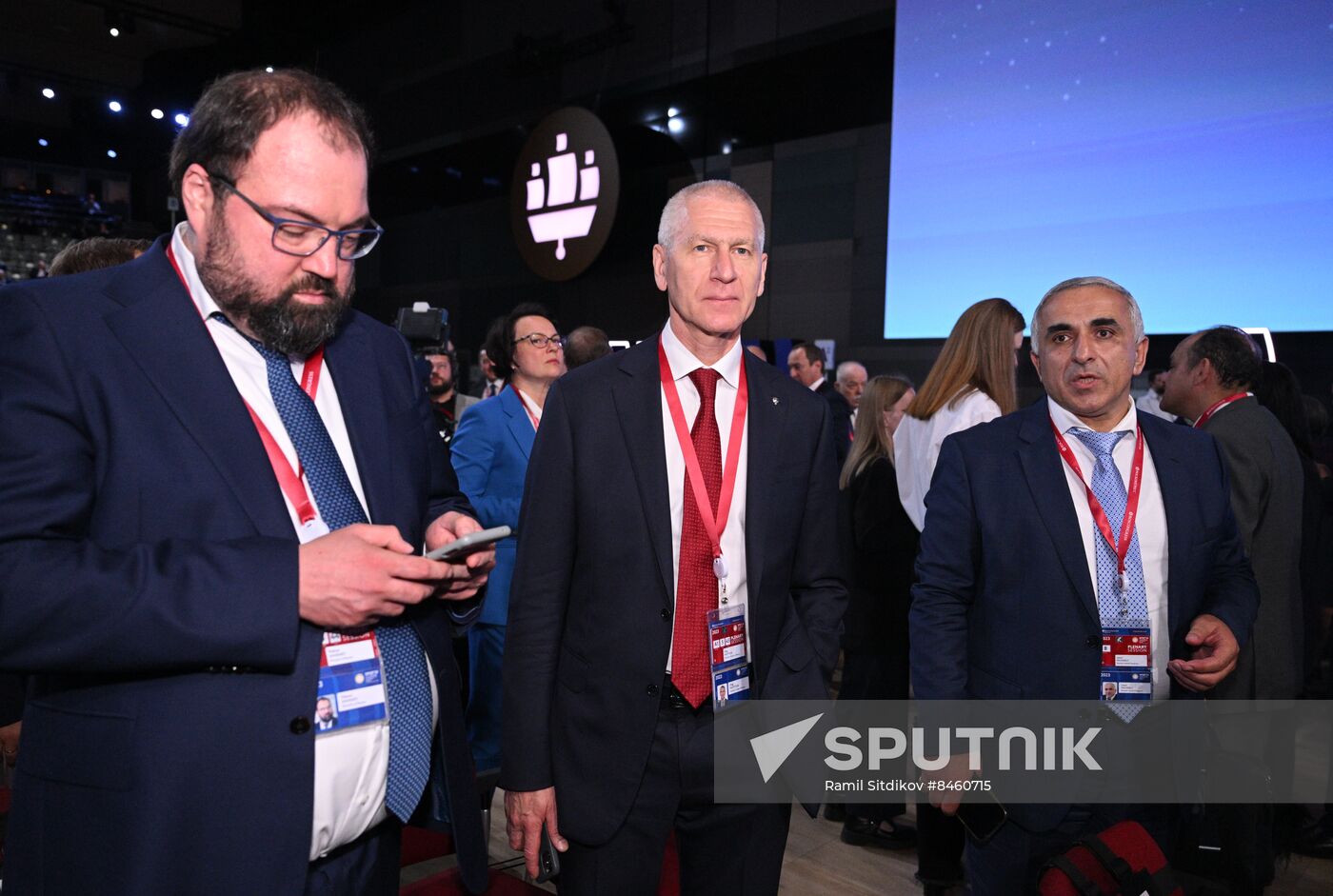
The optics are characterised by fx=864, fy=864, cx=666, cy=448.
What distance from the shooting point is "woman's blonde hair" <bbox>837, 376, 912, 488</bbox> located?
348cm

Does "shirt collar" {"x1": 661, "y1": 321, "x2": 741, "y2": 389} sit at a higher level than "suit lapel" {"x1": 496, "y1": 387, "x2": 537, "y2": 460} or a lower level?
higher

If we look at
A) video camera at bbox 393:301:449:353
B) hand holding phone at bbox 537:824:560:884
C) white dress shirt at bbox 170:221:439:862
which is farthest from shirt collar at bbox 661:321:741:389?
video camera at bbox 393:301:449:353

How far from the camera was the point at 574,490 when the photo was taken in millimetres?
1598

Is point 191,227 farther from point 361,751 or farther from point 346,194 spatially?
point 361,751

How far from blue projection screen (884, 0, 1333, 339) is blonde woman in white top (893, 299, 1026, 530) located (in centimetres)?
258

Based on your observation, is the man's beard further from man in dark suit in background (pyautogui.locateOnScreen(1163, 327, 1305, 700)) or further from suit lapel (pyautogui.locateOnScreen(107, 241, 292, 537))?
man in dark suit in background (pyautogui.locateOnScreen(1163, 327, 1305, 700))

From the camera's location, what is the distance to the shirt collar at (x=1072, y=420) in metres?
1.96

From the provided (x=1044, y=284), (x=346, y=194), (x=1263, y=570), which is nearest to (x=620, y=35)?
(x=1044, y=284)

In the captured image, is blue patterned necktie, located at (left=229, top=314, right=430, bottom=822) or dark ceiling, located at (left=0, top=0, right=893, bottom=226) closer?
blue patterned necktie, located at (left=229, top=314, right=430, bottom=822)

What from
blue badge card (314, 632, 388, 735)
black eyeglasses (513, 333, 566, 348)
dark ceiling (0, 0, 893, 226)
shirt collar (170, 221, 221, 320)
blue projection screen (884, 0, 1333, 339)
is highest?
dark ceiling (0, 0, 893, 226)

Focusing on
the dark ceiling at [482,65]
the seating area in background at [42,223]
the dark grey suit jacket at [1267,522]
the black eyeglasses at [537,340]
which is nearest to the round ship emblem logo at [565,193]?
the dark ceiling at [482,65]

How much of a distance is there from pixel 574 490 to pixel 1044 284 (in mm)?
4630

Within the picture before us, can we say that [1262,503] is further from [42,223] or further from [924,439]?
[42,223]

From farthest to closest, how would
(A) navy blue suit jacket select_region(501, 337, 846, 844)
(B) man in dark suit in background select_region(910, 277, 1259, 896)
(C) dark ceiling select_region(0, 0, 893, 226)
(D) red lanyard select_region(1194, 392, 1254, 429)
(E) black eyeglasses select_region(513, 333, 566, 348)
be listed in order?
(C) dark ceiling select_region(0, 0, 893, 226) → (E) black eyeglasses select_region(513, 333, 566, 348) → (D) red lanyard select_region(1194, 392, 1254, 429) → (B) man in dark suit in background select_region(910, 277, 1259, 896) → (A) navy blue suit jacket select_region(501, 337, 846, 844)
